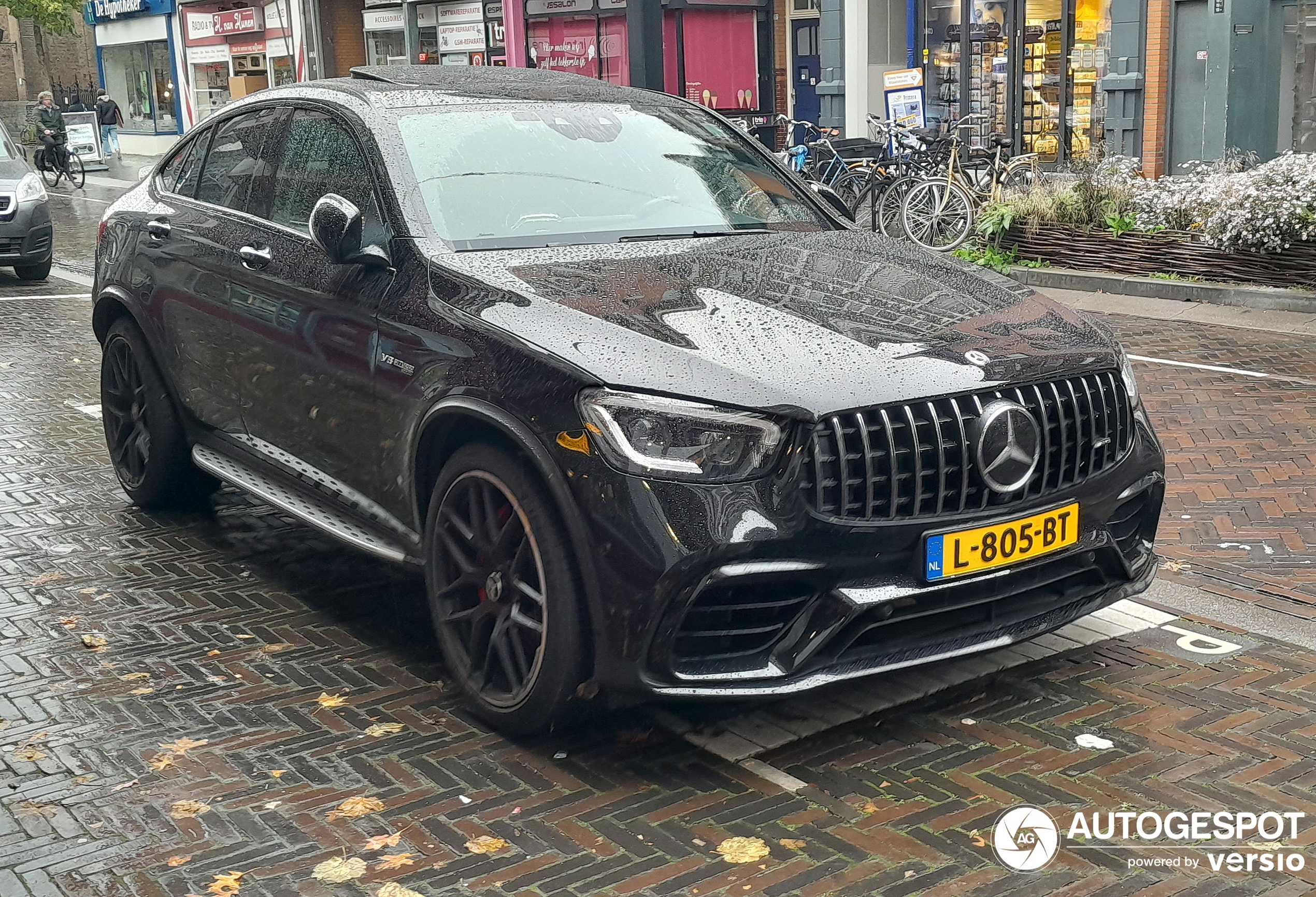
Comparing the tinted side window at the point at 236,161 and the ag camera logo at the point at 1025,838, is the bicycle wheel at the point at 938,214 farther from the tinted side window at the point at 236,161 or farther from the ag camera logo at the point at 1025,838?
the ag camera logo at the point at 1025,838

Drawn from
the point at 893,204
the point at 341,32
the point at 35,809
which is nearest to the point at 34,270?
the point at 893,204

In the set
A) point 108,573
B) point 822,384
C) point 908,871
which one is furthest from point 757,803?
A: point 108,573

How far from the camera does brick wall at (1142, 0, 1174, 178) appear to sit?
18547 mm

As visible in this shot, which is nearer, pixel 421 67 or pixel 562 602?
pixel 562 602

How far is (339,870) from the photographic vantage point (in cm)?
337

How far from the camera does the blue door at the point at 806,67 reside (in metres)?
27.6

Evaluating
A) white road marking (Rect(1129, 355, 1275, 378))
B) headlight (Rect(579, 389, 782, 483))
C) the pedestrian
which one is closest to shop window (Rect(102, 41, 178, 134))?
the pedestrian

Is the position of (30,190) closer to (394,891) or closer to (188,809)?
(188,809)

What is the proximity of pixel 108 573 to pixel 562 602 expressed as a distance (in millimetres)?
2718

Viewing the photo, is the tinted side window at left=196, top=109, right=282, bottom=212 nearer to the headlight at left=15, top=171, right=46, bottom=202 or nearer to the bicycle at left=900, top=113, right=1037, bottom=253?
the bicycle at left=900, top=113, right=1037, bottom=253

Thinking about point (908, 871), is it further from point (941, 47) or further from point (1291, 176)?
point (941, 47)

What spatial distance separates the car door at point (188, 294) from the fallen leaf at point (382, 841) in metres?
2.29

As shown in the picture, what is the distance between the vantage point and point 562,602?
12.2 feet

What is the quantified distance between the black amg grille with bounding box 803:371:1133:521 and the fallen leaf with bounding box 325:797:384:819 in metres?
1.30
